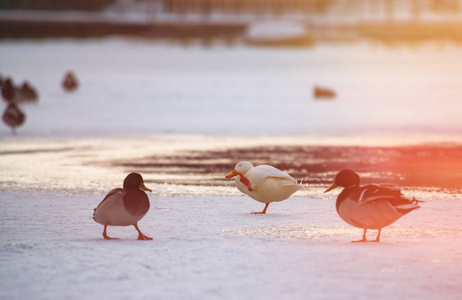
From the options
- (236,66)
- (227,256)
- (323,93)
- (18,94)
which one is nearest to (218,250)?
(227,256)

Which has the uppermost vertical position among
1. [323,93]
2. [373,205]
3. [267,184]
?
[373,205]

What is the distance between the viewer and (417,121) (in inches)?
741

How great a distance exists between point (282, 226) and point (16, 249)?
2256 mm

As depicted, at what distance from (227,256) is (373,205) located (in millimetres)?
1117

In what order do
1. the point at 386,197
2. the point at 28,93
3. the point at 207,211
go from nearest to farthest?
the point at 386,197 → the point at 207,211 → the point at 28,93

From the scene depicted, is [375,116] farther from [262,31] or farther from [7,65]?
[262,31]

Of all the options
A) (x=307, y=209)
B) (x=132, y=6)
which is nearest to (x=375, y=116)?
(x=307, y=209)

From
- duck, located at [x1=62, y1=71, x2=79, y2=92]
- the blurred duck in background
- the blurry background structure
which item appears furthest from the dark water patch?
the blurry background structure

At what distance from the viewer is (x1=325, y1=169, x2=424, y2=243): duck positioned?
6.69m

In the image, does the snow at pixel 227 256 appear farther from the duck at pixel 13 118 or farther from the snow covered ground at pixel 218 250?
the duck at pixel 13 118

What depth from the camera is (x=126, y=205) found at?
22.9 feet

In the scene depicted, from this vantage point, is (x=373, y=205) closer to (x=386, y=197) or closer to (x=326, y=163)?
(x=386, y=197)

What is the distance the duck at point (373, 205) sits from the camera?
669 cm

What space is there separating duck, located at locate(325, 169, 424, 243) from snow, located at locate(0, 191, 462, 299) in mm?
206
